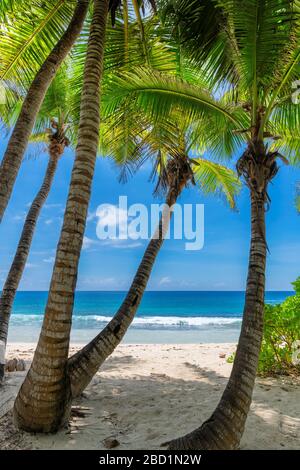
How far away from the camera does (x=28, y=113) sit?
5.12 m

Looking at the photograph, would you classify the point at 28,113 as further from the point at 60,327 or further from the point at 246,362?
the point at 246,362

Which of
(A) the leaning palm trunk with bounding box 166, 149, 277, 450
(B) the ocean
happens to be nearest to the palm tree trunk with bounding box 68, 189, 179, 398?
(A) the leaning palm trunk with bounding box 166, 149, 277, 450

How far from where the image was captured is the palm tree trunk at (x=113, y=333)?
4.52 m

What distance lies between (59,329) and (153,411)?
2.19m

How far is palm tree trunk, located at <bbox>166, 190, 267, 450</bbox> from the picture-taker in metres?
3.05

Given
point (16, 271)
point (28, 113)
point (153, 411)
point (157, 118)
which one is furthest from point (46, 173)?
point (153, 411)

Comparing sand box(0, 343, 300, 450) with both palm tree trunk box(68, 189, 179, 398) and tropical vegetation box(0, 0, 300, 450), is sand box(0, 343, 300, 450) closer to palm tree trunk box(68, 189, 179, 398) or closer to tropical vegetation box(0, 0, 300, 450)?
tropical vegetation box(0, 0, 300, 450)

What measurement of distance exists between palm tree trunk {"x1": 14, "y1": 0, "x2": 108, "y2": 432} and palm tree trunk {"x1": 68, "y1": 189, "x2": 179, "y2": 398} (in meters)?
0.49

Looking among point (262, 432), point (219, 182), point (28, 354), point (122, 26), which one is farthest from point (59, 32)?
point (28, 354)

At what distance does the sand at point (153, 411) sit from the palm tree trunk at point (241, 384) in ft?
2.28

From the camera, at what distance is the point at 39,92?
5207mm

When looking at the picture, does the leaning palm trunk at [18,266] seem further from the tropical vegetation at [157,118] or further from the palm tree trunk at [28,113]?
the palm tree trunk at [28,113]
